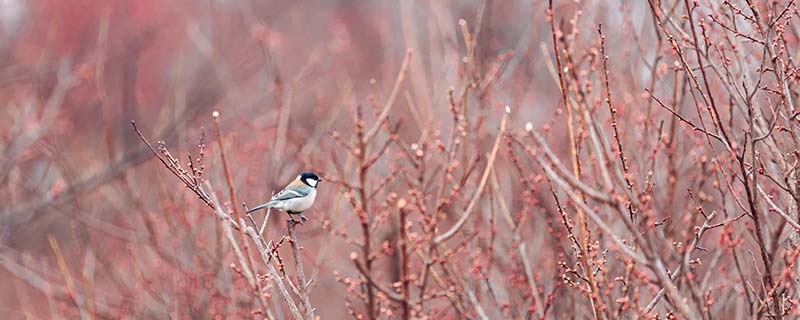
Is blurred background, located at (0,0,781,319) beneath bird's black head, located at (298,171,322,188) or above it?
above

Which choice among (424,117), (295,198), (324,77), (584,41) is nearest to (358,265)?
(295,198)

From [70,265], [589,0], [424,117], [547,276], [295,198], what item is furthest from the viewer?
[70,265]

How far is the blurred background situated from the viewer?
4754 millimetres

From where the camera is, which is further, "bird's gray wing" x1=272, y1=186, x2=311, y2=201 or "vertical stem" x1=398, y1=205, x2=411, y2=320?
"bird's gray wing" x1=272, y1=186, x2=311, y2=201

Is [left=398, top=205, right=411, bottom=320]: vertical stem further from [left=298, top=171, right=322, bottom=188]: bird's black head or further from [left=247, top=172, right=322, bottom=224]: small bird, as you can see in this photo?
[left=298, top=171, right=322, bottom=188]: bird's black head

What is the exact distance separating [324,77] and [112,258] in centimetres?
406

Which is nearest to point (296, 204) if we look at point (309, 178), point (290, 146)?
point (309, 178)

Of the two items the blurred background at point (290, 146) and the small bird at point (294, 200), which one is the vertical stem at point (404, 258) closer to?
the blurred background at point (290, 146)

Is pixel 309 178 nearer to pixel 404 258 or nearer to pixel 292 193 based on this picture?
pixel 292 193

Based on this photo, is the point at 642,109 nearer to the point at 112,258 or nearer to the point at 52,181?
the point at 112,258

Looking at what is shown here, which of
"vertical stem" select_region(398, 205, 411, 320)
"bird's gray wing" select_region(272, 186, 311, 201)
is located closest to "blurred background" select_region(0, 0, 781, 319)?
"vertical stem" select_region(398, 205, 411, 320)

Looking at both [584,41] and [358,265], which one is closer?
[358,265]

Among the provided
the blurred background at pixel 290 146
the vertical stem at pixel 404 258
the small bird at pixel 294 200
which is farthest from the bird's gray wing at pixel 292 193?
the vertical stem at pixel 404 258

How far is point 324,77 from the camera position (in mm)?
11758
